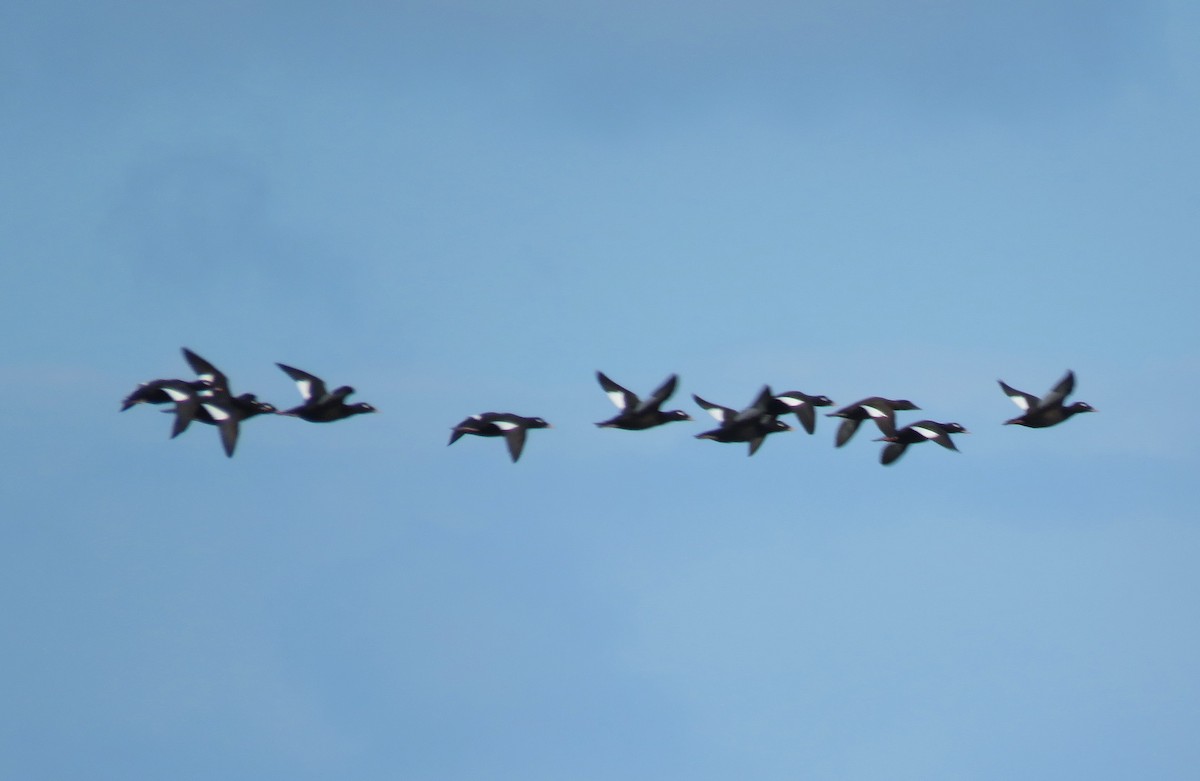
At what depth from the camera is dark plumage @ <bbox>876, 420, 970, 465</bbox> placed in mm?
104438

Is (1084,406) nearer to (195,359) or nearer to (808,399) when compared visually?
(808,399)

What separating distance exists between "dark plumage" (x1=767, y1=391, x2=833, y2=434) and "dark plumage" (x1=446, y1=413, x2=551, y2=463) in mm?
9946

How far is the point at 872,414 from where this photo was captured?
106m

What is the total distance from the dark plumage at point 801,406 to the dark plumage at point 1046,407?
303 inches

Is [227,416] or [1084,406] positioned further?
[1084,406]

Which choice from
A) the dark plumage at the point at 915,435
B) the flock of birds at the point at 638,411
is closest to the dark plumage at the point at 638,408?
the flock of birds at the point at 638,411

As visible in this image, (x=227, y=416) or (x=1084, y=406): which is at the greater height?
(x=1084, y=406)

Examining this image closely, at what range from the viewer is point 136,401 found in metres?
97.8

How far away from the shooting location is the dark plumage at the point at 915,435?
104 meters

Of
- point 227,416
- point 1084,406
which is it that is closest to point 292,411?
point 227,416

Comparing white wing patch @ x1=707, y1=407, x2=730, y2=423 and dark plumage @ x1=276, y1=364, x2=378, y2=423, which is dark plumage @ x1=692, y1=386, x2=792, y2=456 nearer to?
white wing patch @ x1=707, y1=407, x2=730, y2=423

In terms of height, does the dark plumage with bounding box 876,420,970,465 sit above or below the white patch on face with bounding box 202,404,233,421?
above

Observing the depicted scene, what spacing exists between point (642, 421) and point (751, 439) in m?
4.99

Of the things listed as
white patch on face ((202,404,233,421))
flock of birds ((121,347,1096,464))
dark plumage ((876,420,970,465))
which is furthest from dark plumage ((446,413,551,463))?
dark plumage ((876,420,970,465))
